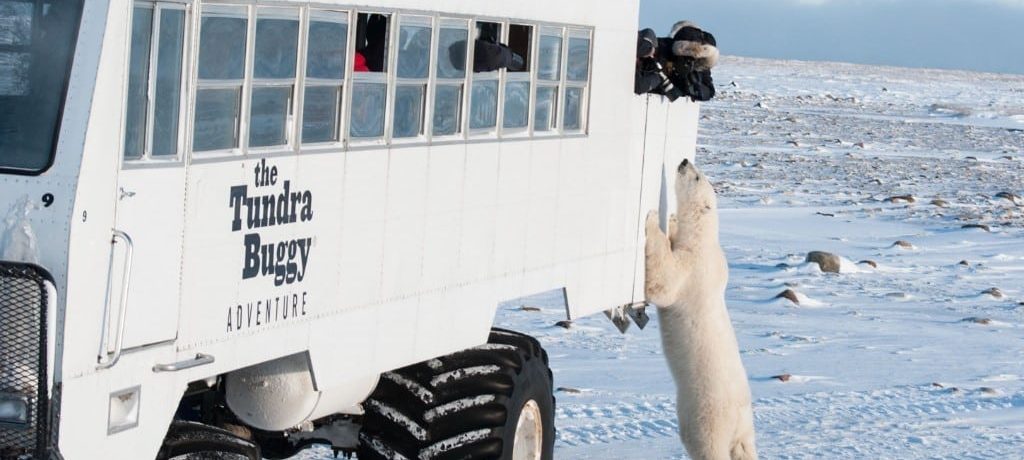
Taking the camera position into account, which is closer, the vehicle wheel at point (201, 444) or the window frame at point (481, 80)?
the vehicle wheel at point (201, 444)

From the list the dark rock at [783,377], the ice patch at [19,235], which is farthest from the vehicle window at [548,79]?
the dark rock at [783,377]

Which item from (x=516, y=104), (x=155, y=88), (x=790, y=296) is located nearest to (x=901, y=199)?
(x=790, y=296)

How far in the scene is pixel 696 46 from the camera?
9.09 metres

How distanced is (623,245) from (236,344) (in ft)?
11.7

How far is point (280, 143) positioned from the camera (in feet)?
19.4

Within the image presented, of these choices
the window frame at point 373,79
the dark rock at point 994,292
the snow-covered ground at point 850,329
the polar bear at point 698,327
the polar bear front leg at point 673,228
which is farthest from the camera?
the dark rock at point 994,292

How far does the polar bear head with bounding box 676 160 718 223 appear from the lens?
8867 millimetres

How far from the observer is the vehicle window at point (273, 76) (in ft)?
19.0

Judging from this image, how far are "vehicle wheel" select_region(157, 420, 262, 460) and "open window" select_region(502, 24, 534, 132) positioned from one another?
2246 mm

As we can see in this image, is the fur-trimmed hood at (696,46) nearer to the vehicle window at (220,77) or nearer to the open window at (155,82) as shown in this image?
the vehicle window at (220,77)

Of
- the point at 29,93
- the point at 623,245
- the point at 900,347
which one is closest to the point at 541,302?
the point at 900,347

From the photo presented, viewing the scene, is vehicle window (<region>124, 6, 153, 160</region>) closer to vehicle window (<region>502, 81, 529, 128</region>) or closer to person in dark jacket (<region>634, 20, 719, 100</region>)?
vehicle window (<region>502, 81, 529, 128</region>)

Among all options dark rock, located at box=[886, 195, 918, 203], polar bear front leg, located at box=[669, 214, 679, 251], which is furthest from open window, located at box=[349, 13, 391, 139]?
dark rock, located at box=[886, 195, 918, 203]

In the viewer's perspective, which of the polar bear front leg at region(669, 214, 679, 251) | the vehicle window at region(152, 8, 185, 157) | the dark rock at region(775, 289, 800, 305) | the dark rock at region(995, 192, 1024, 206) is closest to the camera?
the vehicle window at region(152, 8, 185, 157)
